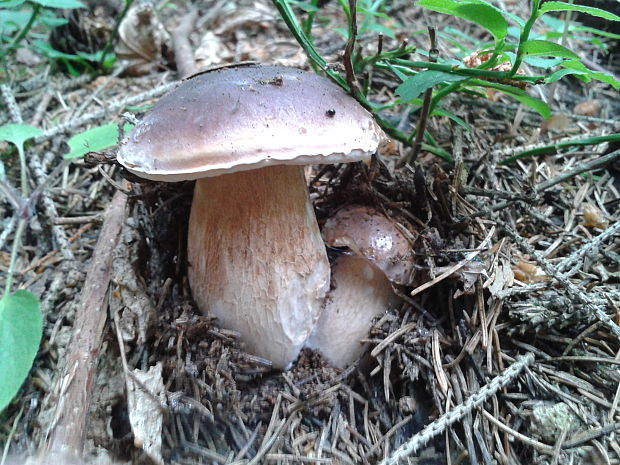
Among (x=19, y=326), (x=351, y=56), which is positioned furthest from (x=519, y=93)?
(x=19, y=326)

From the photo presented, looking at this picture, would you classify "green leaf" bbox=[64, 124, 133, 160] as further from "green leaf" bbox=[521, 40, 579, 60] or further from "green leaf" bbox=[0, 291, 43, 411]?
"green leaf" bbox=[521, 40, 579, 60]

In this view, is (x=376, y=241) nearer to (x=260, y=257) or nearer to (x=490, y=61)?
(x=260, y=257)

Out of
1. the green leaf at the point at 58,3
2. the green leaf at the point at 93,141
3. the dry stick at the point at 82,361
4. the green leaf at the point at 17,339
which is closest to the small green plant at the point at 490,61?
the green leaf at the point at 93,141

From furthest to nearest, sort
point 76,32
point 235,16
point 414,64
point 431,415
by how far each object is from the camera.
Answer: point 235,16 < point 76,32 < point 414,64 < point 431,415

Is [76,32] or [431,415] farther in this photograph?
[76,32]

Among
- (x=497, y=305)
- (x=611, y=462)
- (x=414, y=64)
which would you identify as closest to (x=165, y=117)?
(x=414, y=64)

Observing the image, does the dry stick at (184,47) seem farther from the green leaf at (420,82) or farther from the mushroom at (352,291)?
the green leaf at (420,82)

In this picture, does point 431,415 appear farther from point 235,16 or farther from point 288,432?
point 235,16
